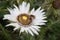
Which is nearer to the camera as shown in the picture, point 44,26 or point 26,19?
point 26,19

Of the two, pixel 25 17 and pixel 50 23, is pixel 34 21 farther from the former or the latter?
pixel 50 23

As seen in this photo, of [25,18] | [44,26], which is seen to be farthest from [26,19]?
[44,26]

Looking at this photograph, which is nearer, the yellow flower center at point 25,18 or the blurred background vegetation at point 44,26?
the yellow flower center at point 25,18

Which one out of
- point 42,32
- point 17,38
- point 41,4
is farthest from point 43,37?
point 41,4

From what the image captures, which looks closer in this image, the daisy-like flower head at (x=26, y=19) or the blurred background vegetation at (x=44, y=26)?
the daisy-like flower head at (x=26, y=19)

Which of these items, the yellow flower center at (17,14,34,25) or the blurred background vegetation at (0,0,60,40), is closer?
the yellow flower center at (17,14,34,25)

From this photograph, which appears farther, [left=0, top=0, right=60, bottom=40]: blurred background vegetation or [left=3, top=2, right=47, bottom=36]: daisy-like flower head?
[left=0, top=0, right=60, bottom=40]: blurred background vegetation

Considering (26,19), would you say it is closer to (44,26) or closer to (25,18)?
(25,18)

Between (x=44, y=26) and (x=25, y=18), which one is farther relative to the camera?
(x=44, y=26)
